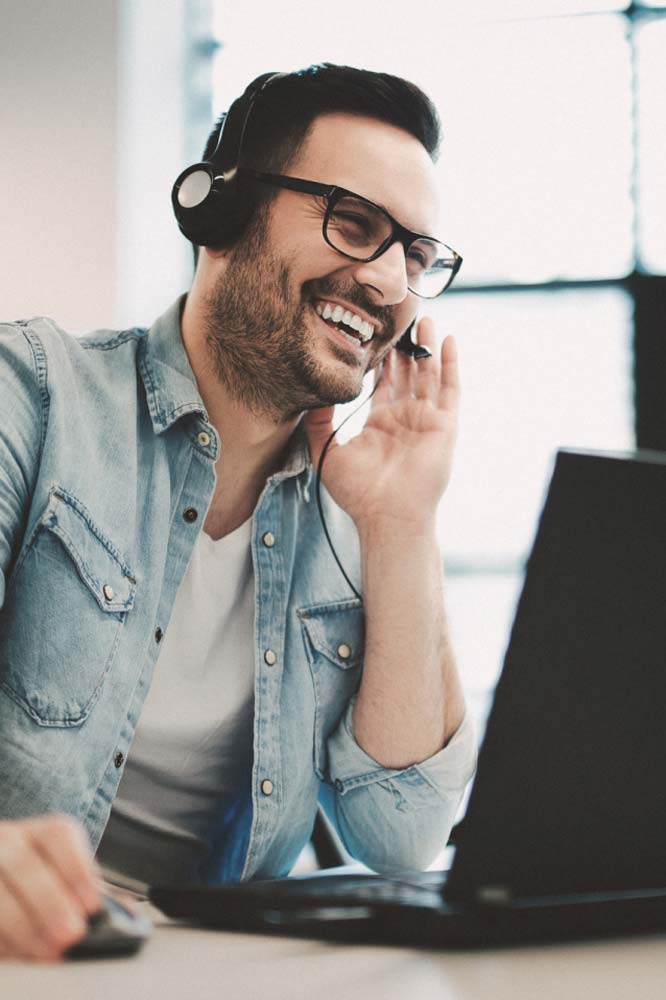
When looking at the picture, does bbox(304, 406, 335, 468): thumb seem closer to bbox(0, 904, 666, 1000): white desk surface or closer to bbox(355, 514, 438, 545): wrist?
bbox(355, 514, 438, 545): wrist

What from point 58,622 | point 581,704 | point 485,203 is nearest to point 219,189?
point 58,622

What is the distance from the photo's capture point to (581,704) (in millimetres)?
571

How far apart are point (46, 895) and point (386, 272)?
41.7 inches

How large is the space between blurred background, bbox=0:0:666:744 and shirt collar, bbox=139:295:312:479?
115cm

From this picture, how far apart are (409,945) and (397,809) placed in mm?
661

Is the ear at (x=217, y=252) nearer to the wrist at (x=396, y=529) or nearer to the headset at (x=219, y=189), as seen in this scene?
the headset at (x=219, y=189)

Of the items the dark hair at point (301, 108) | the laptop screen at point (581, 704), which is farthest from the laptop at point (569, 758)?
the dark hair at point (301, 108)

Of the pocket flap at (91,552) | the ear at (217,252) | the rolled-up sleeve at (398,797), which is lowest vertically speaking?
the rolled-up sleeve at (398,797)

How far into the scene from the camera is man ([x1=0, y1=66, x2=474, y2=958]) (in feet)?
3.58

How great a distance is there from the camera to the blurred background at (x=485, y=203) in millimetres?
2457

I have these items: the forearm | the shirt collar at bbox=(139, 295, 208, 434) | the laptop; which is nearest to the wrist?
the forearm

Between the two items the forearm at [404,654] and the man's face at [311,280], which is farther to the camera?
the man's face at [311,280]

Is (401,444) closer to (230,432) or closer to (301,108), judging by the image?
(230,432)

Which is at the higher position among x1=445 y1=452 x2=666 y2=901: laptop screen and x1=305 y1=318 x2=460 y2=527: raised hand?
x1=305 y1=318 x2=460 y2=527: raised hand
